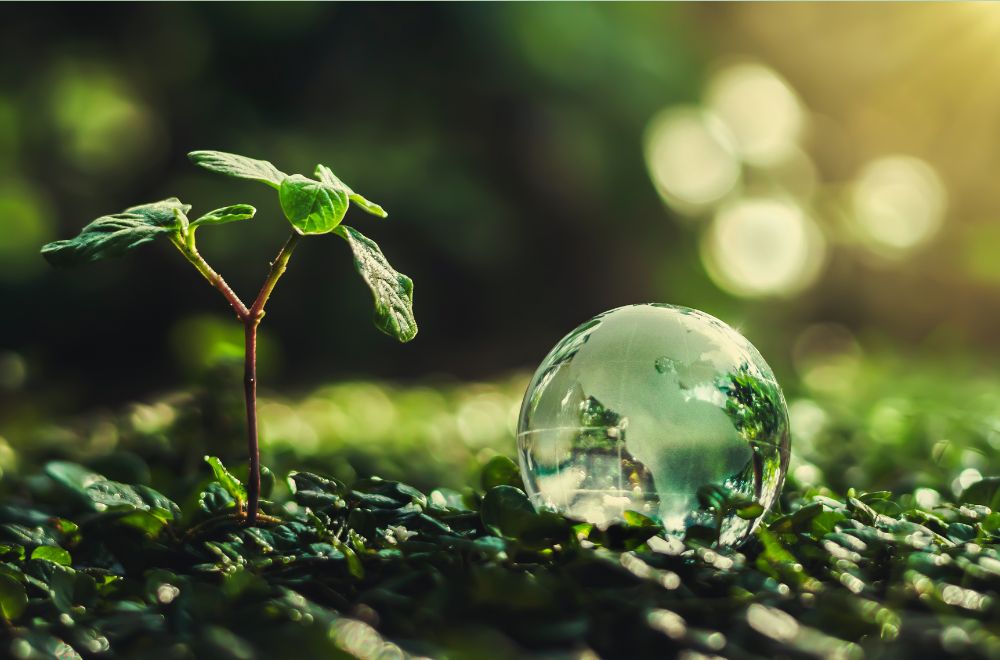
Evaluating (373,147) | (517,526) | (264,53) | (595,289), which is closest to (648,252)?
(595,289)

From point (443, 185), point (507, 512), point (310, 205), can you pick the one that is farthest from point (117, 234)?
point (443, 185)

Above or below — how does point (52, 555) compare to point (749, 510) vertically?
below

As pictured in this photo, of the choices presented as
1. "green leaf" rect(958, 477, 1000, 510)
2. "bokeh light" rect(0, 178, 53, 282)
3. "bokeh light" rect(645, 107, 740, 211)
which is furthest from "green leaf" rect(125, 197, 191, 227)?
"bokeh light" rect(645, 107, 740, 211)

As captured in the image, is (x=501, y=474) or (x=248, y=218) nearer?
(x=248, y=218)

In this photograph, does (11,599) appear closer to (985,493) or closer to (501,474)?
(501,474)

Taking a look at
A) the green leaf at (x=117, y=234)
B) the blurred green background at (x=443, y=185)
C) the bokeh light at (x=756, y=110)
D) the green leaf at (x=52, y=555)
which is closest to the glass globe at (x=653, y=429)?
the green leaf at (x=117, y=234)

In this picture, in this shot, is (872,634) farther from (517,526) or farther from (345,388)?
(345,388)

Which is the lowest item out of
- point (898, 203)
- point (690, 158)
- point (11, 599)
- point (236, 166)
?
point (11, 599)
